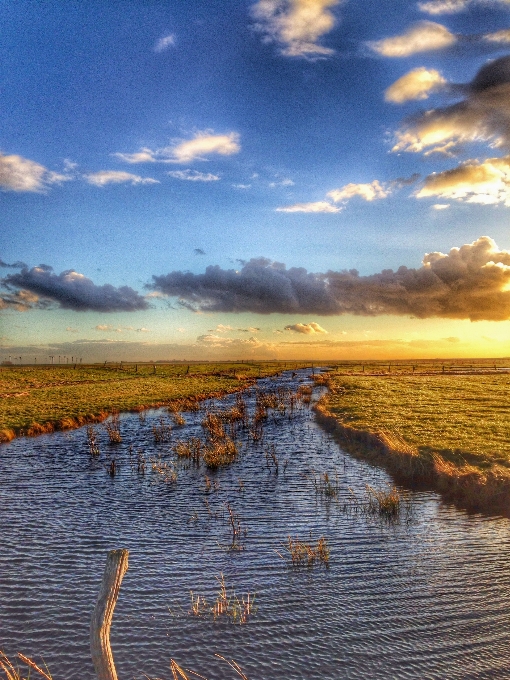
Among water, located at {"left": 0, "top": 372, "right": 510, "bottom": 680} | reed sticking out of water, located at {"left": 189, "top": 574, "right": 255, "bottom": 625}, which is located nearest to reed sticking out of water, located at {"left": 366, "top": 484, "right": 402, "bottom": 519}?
water, located at {"left": 0, "top": 372, "right": 510, "bottom": 680}

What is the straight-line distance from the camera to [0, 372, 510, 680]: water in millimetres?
9180

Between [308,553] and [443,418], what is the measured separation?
24479 millimetres

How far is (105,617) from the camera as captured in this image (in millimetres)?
5855

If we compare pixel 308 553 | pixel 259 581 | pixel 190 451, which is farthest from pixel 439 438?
pixel 259 581

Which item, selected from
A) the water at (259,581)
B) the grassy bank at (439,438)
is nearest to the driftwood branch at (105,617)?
the water at (259,581)

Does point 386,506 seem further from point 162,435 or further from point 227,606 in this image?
point 162,435

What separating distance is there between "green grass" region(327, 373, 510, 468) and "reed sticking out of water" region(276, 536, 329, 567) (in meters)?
11.3

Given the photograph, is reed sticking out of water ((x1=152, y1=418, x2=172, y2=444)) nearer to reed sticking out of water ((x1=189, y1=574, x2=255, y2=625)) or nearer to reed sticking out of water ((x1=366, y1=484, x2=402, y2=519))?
reed sticking out of water ((x1=366, y1=484, x2=402, y2=519))

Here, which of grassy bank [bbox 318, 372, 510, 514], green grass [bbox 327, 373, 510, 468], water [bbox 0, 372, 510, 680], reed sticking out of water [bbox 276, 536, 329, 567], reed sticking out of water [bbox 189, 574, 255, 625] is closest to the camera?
water [bbox 0, 372, 510, 680]

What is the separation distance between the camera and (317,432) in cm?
3522

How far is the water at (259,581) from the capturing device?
30.1ft

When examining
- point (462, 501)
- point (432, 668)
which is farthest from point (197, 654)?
point (462, 501)

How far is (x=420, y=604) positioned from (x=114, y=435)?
24.0m

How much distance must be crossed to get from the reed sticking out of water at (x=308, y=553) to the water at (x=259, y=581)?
0.25 meters
